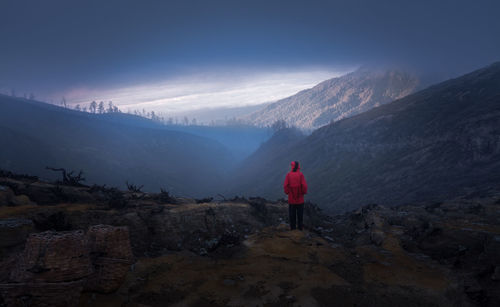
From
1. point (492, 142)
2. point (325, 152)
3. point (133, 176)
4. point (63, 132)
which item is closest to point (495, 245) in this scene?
point (492, 142)

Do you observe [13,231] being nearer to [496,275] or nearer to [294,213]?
[294,213]

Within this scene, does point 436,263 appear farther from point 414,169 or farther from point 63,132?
point 63,132

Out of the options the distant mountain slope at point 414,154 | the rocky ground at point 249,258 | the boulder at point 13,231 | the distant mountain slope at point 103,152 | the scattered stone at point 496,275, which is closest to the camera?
the rocky ground at point 249,258

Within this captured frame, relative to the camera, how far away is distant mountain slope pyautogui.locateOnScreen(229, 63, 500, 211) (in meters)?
28.9

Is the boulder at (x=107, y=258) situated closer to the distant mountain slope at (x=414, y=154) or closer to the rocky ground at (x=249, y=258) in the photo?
the rocky ground at (x=249, y=258)

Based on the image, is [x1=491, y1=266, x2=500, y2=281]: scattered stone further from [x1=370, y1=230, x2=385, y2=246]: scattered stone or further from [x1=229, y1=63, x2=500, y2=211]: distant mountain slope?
[x1=229, y1=63, x2=500, y2=211]: distant mountain slope

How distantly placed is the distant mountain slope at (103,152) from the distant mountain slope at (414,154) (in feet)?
116

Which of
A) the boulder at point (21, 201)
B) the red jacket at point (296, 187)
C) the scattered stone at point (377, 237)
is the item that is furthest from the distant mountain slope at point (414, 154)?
the boulder at point (21, 201)

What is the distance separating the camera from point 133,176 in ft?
255

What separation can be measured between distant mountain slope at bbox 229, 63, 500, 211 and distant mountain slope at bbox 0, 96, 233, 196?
35.2 m

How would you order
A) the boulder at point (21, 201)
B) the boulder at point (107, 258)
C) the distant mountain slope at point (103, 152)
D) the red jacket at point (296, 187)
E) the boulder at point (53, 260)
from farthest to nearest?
1. the distant mountain slope at point (103, 152)
2. the red jacket at point (296, 187)
3. the boulder at point (21, 201)
4. the boulder at point (107, 258)
5. the boulder at point (53, 260)

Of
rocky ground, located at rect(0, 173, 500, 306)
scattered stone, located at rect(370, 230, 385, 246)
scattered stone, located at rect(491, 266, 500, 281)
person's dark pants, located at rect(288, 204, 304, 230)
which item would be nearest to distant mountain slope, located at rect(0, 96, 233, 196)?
rocky ground, located at rect(0, 173, 500, 306)

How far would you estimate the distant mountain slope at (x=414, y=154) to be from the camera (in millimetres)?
28938

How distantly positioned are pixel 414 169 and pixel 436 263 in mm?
32099
